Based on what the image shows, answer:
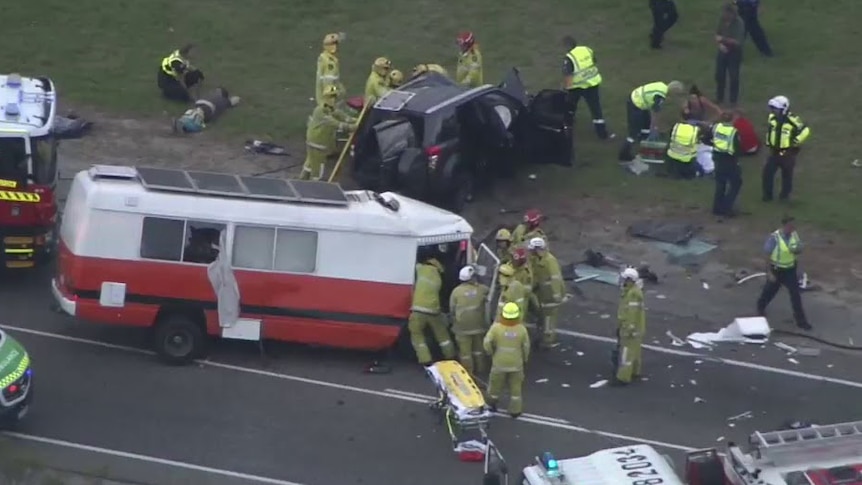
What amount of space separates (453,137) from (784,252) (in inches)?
204

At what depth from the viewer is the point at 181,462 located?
1802cm

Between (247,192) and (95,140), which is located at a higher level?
(247,192)

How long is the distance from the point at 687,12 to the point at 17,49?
495 inches

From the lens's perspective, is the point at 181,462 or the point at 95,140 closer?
the point at 181,462

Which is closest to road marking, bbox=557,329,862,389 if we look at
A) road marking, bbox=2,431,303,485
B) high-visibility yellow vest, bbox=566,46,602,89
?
road marking, bbox=2,431,303,485

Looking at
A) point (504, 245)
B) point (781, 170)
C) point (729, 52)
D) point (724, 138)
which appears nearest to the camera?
point (504, 245)

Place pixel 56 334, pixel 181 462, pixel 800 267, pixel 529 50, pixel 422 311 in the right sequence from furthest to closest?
pixel 529 50 < pixel 800 267 < pixel 56 334 < pixel 422 311 < pixel 181 462

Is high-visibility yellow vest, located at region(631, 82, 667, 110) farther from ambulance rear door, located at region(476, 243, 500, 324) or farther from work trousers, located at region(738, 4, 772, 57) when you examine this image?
ambulance rear door, located at region(476, 243, 500, 324)

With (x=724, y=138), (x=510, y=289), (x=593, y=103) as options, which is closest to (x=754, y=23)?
(x=593, y=103)

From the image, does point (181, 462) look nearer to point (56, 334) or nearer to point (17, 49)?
point (56, 334)

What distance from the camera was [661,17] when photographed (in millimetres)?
30922

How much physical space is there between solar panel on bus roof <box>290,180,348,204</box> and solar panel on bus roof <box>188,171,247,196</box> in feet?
2.28

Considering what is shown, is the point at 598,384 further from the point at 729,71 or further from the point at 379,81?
the point at 729,71

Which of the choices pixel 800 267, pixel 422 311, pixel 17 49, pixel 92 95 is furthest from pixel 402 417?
pixel 17 49
